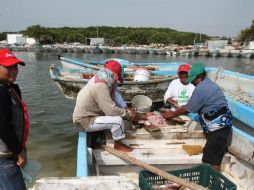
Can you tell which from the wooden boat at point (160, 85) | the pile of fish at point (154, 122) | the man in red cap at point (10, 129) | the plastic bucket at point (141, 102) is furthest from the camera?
the wooden boat at point (160, 85)

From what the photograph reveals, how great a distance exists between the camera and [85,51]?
216 feet

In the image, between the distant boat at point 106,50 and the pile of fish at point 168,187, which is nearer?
the pile of fish at point 168,187

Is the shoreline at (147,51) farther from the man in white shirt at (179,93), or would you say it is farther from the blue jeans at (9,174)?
the blue jeans at (9,174)

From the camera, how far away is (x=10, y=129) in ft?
8.08

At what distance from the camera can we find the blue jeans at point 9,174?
2561 millimetres

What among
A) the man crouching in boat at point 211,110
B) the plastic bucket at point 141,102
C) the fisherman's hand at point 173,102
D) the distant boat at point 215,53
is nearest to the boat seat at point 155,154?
the man crouching in boat at point 211,110

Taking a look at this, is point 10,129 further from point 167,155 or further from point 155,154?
point 167,155

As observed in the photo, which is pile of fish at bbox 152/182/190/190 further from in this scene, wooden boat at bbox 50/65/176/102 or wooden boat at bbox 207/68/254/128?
wooden boat at bbox 50/65/176/102

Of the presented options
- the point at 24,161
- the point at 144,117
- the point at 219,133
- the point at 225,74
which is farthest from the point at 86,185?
the point at 225,74

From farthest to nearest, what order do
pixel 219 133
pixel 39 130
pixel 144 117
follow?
pixel 39 130 → pixel 144 117 → pixel 219 133

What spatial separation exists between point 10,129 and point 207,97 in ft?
8.77

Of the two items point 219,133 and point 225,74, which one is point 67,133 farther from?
point 219,133

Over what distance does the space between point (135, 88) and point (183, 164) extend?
4.52 m

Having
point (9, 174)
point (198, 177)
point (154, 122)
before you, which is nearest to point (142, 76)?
point (154, 122)
